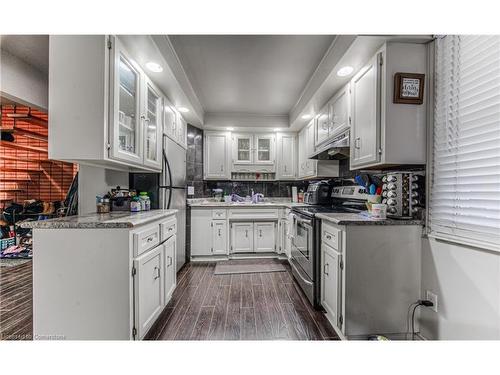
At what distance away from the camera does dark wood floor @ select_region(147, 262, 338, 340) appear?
1689 mm

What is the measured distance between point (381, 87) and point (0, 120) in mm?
5033

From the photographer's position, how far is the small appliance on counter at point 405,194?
161cm

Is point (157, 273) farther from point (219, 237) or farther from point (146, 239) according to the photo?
point (219, 237)

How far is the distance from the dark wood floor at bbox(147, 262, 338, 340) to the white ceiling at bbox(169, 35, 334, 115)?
8.16 feet

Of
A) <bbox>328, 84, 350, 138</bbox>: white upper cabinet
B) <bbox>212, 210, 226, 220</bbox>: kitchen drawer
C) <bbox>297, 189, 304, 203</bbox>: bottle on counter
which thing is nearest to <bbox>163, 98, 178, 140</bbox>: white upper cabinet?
<bbox>212, 210, 226, 220</bbox>: kitchen drawer

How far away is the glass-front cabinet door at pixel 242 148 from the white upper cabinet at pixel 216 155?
15 cm

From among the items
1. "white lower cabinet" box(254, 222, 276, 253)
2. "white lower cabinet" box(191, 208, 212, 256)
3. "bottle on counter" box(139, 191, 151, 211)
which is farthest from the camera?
"white lower cabinet" box(254, 222, 276, 253)

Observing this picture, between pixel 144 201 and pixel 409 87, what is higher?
pixel 409 87

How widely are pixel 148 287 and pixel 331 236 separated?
1497 mm

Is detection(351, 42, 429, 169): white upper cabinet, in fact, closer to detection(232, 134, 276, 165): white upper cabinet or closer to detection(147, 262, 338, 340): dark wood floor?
detection(147, 262, 338, 340): dark wood floor

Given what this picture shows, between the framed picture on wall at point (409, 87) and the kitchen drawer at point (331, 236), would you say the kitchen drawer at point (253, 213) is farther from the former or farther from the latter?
the framed picture on wall at point (409, 87)

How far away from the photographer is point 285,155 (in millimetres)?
4078

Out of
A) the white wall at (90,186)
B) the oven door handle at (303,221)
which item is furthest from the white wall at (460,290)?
the white wall at (90,186)

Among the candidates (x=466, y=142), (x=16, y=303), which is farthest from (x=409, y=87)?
(x=16, y=303)
